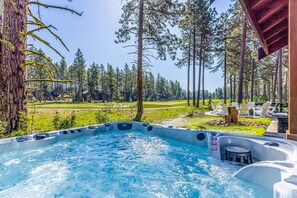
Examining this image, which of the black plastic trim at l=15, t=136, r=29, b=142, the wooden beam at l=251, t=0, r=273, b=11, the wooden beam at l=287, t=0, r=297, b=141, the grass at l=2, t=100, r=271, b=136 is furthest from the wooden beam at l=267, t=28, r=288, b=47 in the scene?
the black plastic trim at l=15, t=136, r=29, b=142

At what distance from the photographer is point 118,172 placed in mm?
3365

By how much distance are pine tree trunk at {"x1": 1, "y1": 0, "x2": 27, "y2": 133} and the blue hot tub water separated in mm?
1406

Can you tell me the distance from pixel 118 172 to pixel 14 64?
12.7 ft

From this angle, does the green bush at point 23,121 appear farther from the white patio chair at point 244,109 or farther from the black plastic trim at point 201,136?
the white patio chair at point 244,109

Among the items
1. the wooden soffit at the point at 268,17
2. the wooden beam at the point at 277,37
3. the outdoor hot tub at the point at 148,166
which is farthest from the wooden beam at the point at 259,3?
the outdoor hot tub at the point at 148,166

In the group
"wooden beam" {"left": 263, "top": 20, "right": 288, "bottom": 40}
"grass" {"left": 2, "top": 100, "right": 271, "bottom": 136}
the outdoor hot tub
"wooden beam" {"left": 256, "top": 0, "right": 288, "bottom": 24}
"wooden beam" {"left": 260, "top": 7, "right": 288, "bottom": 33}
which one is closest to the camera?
the outdoor hot tub

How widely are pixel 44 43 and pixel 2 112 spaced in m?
2.13

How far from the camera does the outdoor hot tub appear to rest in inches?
102

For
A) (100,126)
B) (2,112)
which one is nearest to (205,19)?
(100,126)

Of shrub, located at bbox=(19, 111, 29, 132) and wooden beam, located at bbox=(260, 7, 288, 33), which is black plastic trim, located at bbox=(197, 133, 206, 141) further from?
shrub, located at bbox=(19, 111, 29, 132)

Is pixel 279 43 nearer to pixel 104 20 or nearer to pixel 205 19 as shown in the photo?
pixel 104 20

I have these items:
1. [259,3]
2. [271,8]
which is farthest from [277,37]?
[259,3]

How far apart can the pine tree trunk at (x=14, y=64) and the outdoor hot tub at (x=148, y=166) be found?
1.09 meters

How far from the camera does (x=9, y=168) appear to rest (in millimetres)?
3422
